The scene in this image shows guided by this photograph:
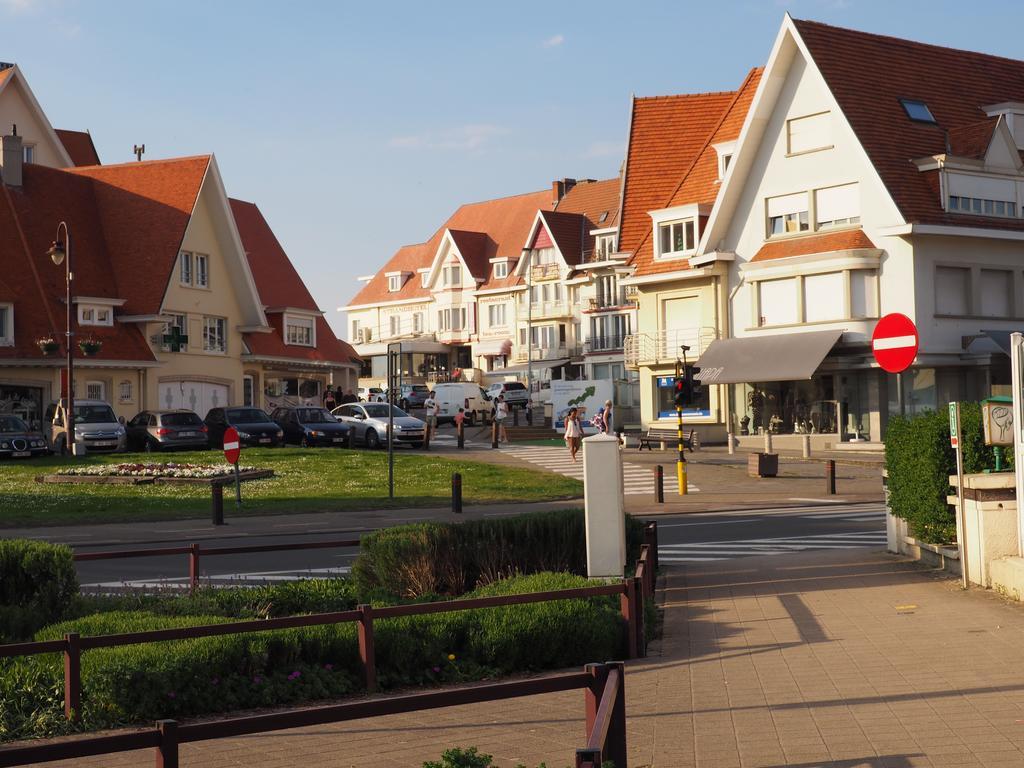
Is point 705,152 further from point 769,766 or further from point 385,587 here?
point 769,766

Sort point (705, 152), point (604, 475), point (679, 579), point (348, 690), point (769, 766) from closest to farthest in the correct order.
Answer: point (769, 766) < point (348, 690) < point (604, 475) < point (679, 579) < point (705, 152)

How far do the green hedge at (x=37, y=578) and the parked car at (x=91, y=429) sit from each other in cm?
3308

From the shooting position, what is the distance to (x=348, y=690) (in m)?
9.38

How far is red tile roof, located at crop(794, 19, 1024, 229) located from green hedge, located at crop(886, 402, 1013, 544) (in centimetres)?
3294

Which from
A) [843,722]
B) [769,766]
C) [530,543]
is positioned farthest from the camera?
[530,543]

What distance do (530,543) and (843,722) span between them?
6.32 meters

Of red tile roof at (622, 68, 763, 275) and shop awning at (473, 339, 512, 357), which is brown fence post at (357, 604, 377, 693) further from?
shop awning at (473, 339, 512, 357)

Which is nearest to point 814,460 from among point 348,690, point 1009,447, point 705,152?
point 705,152

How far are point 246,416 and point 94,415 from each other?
572 centimetres

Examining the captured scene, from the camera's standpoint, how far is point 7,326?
49.0 m

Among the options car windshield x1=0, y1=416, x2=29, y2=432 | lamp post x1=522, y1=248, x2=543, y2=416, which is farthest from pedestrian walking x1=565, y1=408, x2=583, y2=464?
lamp post x1=522, y1=248, x2=543, y2=416

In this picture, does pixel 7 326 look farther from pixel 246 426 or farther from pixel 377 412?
pixel 377 412

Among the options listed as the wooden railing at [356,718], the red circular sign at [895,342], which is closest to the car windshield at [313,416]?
the red circular sign at [895,342]

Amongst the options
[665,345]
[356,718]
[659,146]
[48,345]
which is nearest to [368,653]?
[356,718]
